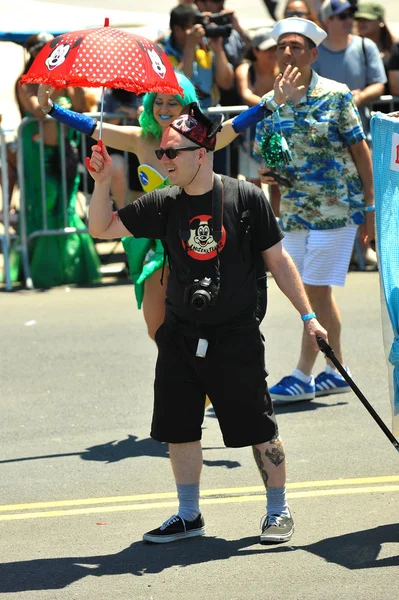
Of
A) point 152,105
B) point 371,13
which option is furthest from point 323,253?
point 371,13

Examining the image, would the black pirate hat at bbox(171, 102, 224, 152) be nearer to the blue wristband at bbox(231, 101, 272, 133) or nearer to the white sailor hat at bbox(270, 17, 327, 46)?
the blue wristband at bbox(231, 101, 272, 133)

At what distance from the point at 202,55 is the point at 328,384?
4.65m

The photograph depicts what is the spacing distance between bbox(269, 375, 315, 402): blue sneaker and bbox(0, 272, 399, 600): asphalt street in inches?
5.1

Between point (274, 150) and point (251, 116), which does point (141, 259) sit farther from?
point (251, 116)

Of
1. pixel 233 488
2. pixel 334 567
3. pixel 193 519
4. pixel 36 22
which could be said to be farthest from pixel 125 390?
pixel 36 22

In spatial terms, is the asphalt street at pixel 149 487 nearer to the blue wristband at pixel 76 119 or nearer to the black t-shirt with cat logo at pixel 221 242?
the black t-shirt with cat logo at pixel 221 242

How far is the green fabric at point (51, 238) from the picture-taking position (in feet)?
36.5

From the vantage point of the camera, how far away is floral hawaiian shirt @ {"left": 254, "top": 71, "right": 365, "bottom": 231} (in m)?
7.25

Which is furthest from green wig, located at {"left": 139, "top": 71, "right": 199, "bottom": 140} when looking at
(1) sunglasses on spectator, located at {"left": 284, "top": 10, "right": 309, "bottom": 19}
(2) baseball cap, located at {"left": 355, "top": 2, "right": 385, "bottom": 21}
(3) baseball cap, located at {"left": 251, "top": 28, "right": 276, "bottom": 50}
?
(2) baseball cap, located at {"left": 355, "top": 2, "right": 385, "bottom": 21}

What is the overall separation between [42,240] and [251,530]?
6.17 metres

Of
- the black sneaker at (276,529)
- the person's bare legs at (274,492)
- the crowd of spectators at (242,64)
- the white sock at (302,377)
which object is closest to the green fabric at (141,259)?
the white sock at (302,377)

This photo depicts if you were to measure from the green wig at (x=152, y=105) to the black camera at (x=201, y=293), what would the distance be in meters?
1.64

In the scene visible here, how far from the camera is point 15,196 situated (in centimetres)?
1253

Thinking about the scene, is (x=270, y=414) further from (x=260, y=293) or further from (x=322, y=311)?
(x=322, y=311)
